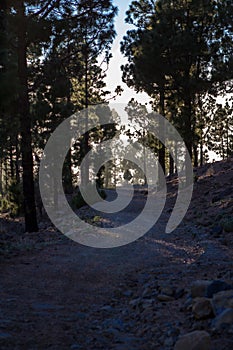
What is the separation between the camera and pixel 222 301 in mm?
5059

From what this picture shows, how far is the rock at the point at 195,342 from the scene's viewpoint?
13.4ft

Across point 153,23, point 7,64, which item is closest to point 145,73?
point 153,23

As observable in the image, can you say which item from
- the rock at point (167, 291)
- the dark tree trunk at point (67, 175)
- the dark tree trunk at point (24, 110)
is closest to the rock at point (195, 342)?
the rock at point (167, 291)

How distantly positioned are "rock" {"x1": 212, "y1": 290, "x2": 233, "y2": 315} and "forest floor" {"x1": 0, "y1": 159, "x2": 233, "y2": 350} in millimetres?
23

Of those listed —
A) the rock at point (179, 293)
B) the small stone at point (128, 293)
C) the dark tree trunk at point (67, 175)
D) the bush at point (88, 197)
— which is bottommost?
the small stone at point (128, 293)

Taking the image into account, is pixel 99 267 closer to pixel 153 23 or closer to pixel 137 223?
pixel 137 223

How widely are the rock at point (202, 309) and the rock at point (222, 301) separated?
0.07m

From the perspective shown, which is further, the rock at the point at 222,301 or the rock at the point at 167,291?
the rock at the point at 167,291

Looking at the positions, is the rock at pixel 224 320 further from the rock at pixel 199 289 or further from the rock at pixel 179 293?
the rock at pixel 179 293

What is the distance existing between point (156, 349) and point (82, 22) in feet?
44.9

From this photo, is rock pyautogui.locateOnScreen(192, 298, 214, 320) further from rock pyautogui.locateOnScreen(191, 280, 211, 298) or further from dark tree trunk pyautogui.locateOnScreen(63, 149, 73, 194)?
dark tree trunk pyautogui.locateOnScreen(63, 149, 73, 194)

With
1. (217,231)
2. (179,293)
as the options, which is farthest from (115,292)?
(217,231)

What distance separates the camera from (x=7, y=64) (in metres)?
9.48

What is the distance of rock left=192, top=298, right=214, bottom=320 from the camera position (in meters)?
4.91
